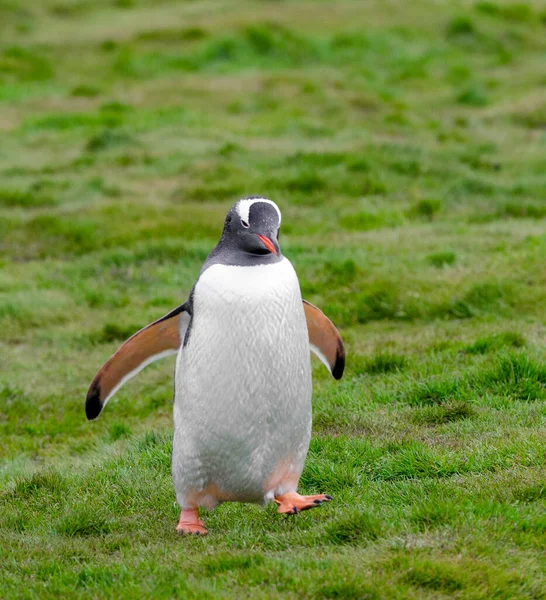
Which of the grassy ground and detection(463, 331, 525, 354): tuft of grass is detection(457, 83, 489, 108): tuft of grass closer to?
the grassy ground

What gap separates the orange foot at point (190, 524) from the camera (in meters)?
5.18

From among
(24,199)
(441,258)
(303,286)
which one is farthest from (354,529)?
(24,199)

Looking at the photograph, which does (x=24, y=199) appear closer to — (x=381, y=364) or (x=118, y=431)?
(x=118, y=431)

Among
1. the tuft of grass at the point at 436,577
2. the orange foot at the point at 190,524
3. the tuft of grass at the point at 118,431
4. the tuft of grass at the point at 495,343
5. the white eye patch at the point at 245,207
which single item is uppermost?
the white eye patch at the point at 245,207

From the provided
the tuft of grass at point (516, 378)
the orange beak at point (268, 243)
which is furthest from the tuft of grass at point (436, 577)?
the tuft of grass at point (516, 378)

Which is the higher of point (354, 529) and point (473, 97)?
point (354, 529)

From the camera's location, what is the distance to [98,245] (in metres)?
11.9

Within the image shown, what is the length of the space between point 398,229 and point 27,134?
7865 millimetres

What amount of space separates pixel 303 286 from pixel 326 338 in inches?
166

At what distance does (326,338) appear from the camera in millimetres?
5930

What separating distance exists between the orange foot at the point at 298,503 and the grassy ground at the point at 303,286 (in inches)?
4.4

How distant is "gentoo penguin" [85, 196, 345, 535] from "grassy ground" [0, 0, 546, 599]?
0.73 feet

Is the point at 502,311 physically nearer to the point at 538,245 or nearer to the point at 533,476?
the point at 538,245

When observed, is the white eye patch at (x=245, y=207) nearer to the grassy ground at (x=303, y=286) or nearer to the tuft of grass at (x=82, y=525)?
the grassy ground at (x=303, y=286)
